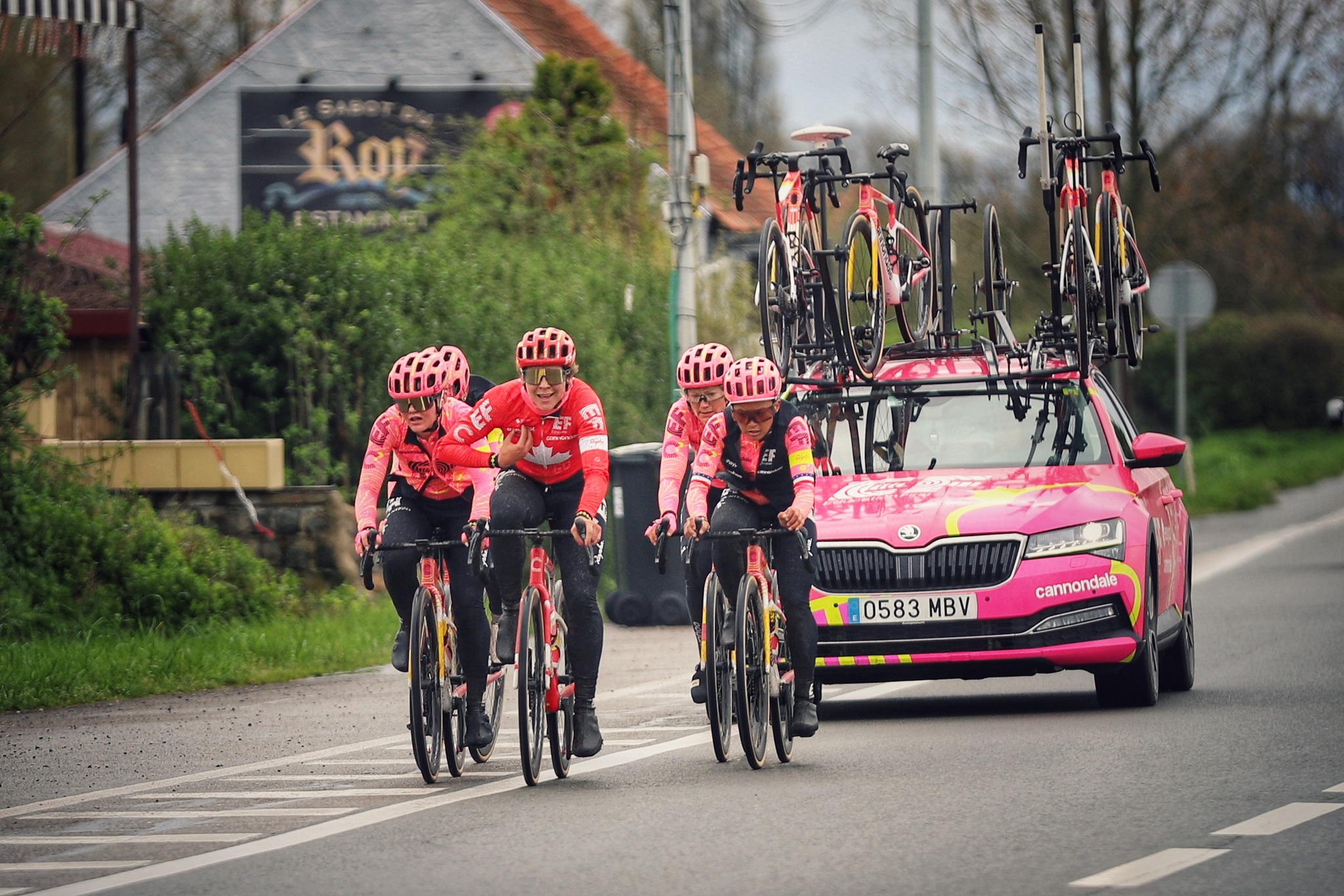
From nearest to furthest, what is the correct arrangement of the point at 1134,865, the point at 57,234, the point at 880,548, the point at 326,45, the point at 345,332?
the point at 1134,865 < the point at 880,548 < the point at 345,332 < the point at 57,234 < the point at 326,45

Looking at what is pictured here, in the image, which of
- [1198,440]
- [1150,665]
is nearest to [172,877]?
[1150,665]

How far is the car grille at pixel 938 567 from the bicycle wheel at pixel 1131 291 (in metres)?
2.45

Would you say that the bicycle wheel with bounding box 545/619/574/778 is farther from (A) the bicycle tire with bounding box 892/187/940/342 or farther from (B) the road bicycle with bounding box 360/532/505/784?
(A) the bicycle tire with bounding box 892/187/940/342

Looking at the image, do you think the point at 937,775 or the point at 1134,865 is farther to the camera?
the point at 937,775

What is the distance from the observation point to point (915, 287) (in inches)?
540

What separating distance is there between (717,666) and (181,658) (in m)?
6.05

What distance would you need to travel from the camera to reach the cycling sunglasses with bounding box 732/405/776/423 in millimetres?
9953

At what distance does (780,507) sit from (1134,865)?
11.0 ft

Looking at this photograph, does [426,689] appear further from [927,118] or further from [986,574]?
[927,118]

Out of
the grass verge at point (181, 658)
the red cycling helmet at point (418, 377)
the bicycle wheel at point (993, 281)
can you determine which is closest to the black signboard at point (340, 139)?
the grass verge at point (181, 658)

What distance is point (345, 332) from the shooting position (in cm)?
1977

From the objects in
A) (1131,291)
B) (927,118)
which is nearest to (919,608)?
(1131,291)

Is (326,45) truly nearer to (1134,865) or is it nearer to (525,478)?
(525,478)

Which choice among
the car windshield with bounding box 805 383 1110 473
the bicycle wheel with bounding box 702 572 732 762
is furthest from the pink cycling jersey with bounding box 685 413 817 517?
the car windshield with bounding box 805 383 1110 473
